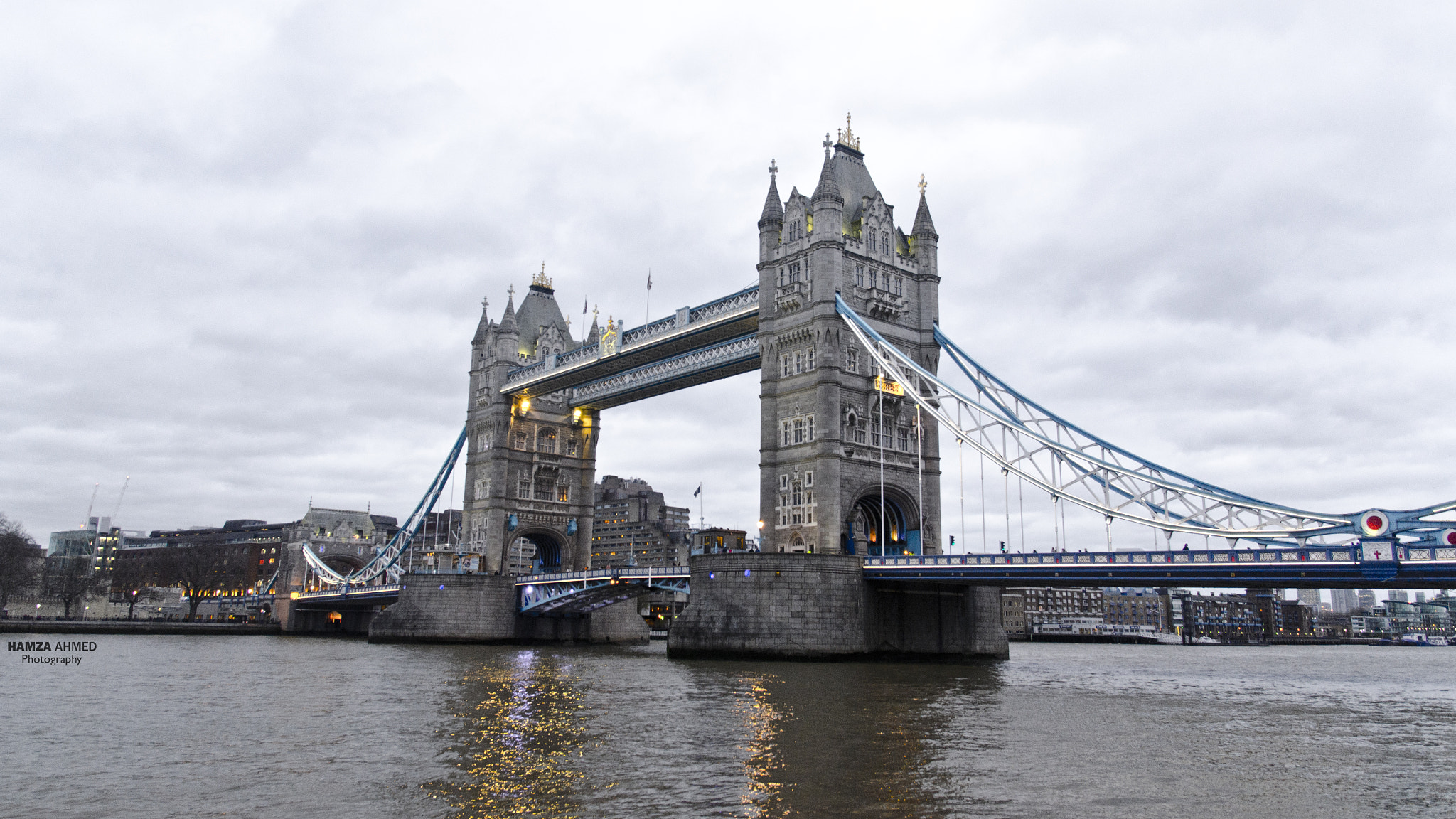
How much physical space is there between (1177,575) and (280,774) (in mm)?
38105

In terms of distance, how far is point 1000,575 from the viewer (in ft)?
167

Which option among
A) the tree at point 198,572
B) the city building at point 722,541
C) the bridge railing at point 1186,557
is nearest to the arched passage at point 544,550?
the city building at point 722,541

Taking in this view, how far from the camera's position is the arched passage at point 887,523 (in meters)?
64.8

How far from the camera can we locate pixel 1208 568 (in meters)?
44.5

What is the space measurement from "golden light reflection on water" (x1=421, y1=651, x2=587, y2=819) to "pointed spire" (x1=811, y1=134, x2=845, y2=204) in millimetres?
35132

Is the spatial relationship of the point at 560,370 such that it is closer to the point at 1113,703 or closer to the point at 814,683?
the point at 814,683

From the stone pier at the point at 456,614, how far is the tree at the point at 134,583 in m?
69.2

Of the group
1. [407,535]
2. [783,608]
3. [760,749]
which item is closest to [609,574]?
[783,608]

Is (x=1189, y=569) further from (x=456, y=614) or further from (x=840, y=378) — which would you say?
(x=456, y=614)

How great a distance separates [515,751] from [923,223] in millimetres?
53809

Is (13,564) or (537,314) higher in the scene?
(537,314)

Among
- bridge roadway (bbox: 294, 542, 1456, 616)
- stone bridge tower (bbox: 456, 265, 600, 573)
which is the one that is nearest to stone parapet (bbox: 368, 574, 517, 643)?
stone bridge tower (bbox: 456, 265, 600, 573)

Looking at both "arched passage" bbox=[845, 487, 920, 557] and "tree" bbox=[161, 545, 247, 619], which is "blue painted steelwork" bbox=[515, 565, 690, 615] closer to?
"arched passage" bbox=[845, 487, 920, 557]

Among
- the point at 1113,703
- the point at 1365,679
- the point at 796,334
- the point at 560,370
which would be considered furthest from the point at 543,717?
the point at 560,370
